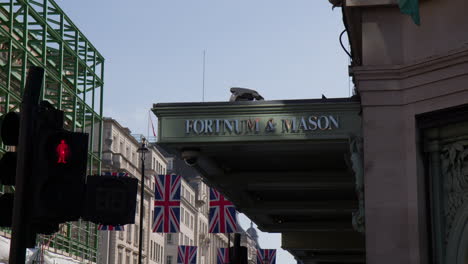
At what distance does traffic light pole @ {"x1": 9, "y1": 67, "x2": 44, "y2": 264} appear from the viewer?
5992 mm

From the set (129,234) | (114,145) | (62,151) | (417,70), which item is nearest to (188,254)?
(417,70)

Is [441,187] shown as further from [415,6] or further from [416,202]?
[415,6]

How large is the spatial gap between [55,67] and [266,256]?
1792 cm

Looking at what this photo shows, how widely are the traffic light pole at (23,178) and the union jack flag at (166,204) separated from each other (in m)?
31.3

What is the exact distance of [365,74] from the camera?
14.0m

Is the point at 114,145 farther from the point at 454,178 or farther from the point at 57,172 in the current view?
the point at 57,172

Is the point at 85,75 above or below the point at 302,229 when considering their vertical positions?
above

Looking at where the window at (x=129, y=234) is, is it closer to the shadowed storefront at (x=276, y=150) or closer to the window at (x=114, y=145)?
the window at (x=114, y=145)

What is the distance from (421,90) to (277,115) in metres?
4.47

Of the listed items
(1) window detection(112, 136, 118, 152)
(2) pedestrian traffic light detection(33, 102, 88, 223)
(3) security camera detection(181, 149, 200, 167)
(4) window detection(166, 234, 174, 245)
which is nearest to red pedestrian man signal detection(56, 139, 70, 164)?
(2) pedestrian traffic light detection(33, 102, 88, 223)

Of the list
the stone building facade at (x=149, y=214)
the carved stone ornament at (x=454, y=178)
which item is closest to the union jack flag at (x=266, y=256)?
the carved stone ornament at (x=454, y=178)

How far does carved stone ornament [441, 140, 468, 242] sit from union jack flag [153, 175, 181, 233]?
80.5 ft

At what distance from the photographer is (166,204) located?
37688 mm


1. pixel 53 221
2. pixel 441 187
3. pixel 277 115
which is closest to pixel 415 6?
pixel 441 187
